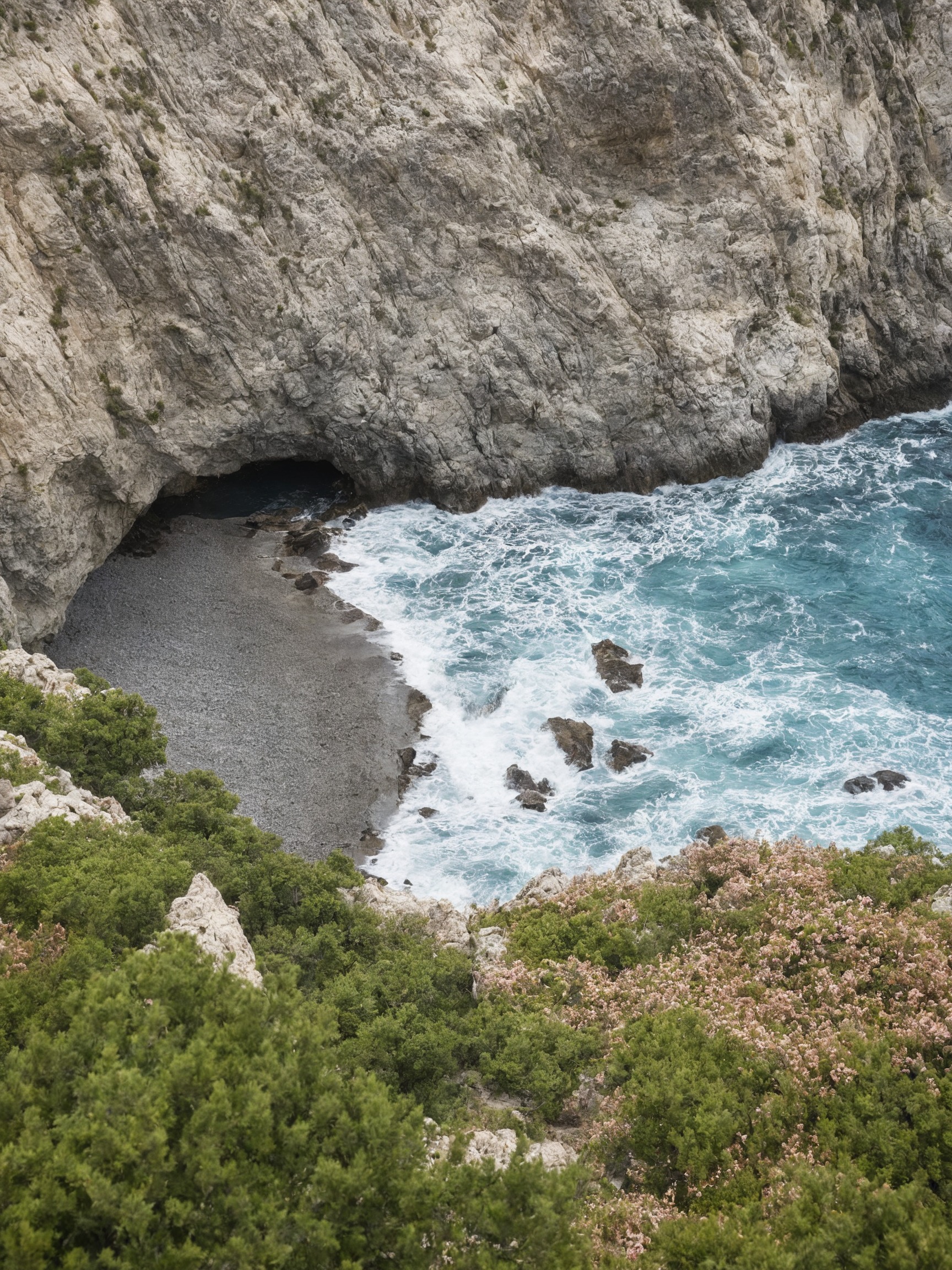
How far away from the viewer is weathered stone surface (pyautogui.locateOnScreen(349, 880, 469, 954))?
22.5m

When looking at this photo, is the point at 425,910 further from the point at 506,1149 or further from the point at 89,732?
the point at 89,732

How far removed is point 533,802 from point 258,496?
88.8 feet

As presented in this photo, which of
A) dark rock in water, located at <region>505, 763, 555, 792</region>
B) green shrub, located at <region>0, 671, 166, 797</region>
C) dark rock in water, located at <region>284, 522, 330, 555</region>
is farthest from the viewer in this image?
dark rock in water, located at <region>284, 522, 330, 555</region>

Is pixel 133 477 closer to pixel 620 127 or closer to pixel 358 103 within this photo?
pixel 358 103

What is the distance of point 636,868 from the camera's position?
24.7 metres

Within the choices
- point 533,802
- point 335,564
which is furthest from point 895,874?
point 335,564

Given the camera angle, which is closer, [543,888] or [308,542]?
[543,888]

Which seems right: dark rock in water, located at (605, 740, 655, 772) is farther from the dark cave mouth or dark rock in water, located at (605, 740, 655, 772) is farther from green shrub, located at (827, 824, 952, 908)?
the dark cave mouth

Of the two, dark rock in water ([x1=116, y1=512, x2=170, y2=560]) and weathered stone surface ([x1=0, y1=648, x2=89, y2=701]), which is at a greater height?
weathered stone surface ([x1=0, y1=648, x2=89, y2=701])

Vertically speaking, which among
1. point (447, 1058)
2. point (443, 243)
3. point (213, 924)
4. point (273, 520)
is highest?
point (443, 243)

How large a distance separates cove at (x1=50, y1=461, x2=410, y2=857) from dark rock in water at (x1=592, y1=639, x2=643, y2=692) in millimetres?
8884

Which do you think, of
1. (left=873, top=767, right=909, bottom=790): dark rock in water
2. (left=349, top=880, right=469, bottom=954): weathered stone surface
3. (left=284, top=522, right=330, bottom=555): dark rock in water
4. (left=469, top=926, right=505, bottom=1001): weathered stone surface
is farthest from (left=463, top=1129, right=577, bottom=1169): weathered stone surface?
(left=284, top=522, right=330, bottom=555): dark rock in water

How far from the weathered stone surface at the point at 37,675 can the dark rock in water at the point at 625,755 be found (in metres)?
18.7

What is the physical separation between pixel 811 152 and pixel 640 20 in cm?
1310
